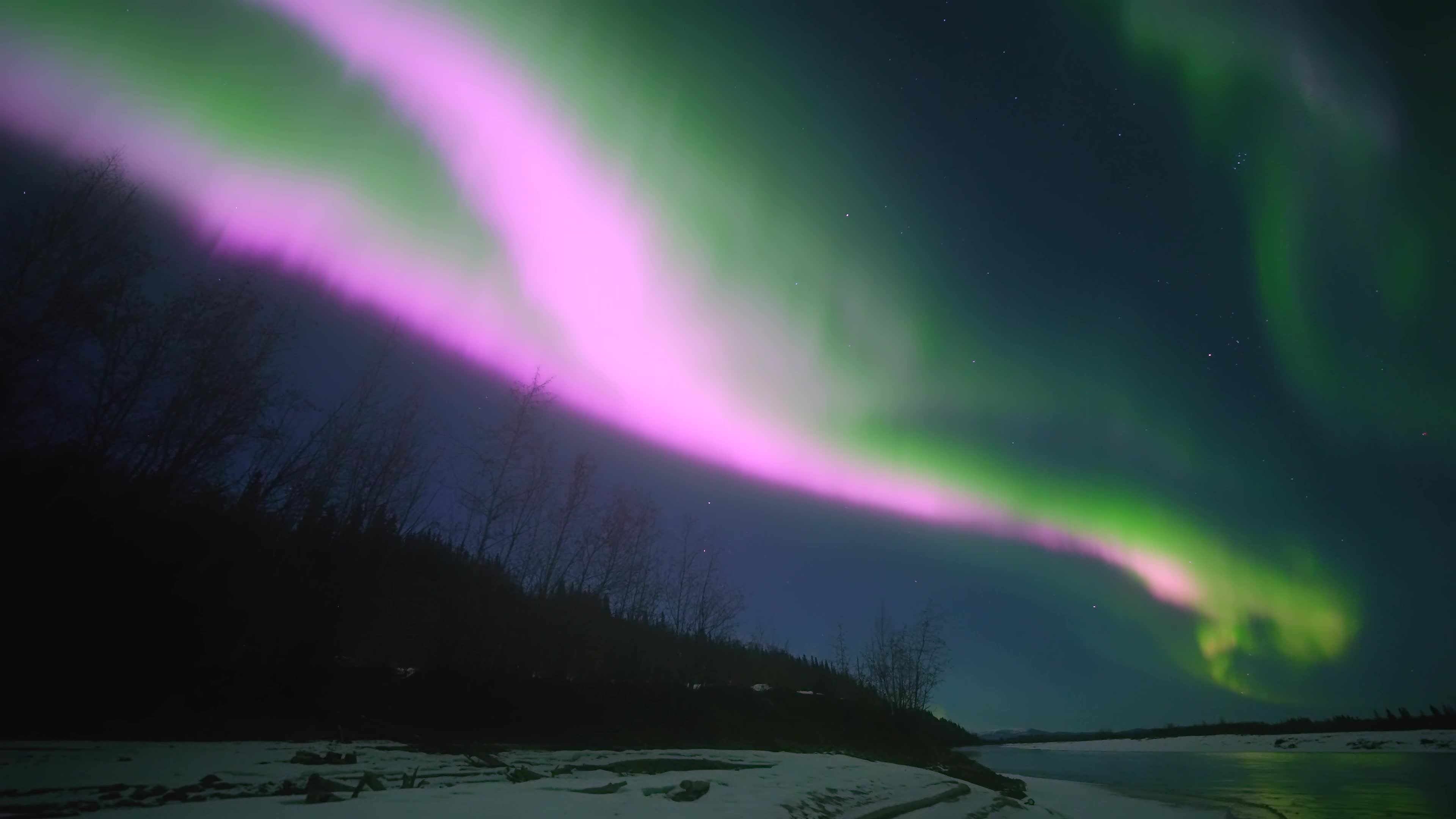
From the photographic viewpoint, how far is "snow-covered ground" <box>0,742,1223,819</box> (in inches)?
334

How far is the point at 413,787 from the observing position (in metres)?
11.3

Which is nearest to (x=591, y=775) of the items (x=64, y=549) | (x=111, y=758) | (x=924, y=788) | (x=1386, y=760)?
(x=111, y=758)

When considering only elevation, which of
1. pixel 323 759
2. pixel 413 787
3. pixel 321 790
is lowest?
pixel 323 759

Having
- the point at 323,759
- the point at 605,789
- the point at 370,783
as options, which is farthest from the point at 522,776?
the point at 323,759

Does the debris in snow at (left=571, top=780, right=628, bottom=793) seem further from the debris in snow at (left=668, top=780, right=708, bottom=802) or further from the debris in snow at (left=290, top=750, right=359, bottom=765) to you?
the debris in snow at (left=290, top=750, right=359, bottom=765)

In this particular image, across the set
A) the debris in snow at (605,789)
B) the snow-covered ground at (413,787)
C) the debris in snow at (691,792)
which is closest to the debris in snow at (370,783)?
the snow-covered ground at (413,787)

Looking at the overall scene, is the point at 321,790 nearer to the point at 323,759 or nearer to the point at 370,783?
the point at 370,783

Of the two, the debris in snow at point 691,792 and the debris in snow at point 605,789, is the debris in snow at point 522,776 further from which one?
the debris in snow at point 691,792

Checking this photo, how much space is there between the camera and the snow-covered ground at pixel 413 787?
8.48 m

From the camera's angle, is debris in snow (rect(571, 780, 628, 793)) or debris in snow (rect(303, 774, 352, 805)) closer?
debris in snow (rect(303, 774, 352, 805))

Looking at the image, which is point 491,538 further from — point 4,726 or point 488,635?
point 4,726

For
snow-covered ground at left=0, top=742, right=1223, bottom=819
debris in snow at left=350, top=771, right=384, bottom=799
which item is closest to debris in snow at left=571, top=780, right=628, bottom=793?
snow-covered ground at left=0, top=742, right=1223, bottom=819

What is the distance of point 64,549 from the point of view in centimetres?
1577

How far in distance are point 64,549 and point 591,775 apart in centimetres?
1364
